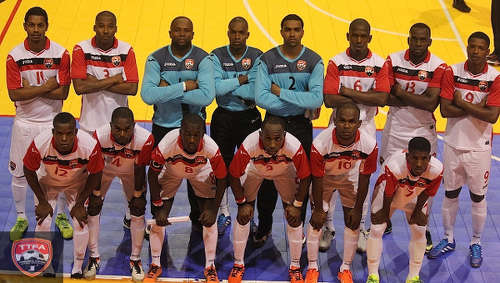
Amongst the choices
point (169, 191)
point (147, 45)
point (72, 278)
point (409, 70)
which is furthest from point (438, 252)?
point (147, 45)

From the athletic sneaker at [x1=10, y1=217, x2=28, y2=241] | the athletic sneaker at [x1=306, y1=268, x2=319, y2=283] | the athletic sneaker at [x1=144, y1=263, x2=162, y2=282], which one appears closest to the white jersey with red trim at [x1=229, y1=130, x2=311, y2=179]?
the athletic sneaker at [x1=306, y1=268, x2=319, y2=283]

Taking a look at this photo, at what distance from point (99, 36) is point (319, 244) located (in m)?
3.17

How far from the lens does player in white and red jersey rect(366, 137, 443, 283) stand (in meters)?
6.53

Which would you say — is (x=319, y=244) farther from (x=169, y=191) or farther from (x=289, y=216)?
(x=169, y=191)

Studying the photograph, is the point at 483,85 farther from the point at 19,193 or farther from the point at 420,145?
the point at 19,193

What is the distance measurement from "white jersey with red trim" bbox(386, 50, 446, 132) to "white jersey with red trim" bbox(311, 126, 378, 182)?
2.18ft

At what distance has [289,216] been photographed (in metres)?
7.02

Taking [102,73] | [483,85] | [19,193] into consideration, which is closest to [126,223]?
[19,193]

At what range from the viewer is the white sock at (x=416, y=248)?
22.8ft

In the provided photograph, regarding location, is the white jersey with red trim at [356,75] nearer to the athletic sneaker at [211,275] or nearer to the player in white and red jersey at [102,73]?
the player in white and red jersey at [102,73]

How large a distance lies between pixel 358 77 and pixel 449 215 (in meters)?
1.83

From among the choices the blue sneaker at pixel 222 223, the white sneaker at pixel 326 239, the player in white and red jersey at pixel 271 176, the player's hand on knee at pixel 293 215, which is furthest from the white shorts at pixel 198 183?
the white sneaker at pixel 326 239

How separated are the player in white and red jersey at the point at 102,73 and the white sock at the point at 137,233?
3.56 feet

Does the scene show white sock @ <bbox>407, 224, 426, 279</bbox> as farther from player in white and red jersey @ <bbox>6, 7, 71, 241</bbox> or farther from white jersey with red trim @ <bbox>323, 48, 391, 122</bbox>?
player in white and red jersey @ <bbox>6, 7, 71, 241</bbox>
